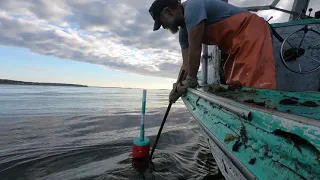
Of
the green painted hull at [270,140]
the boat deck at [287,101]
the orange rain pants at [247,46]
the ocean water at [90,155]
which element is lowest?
the ocean water at [90,155]

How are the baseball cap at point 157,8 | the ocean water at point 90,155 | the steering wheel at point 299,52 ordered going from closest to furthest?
the baseball cap at point 157,8, the ocean water at point 90,155, the steering wheel at point 299,52

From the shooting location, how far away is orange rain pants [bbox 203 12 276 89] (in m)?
2.46

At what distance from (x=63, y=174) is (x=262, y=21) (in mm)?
3531

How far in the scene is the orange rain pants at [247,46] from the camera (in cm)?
246

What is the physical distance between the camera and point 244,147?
1147 millimetres

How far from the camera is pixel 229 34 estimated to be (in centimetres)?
270

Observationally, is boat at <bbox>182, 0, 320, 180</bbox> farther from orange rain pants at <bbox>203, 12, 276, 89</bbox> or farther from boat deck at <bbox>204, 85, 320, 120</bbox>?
orange rain pants at <bbox>203, 12, 276, 89</bbox>

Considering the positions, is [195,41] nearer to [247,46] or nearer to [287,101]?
[247,46]


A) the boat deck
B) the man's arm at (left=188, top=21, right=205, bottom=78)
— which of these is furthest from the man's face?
the boat deck

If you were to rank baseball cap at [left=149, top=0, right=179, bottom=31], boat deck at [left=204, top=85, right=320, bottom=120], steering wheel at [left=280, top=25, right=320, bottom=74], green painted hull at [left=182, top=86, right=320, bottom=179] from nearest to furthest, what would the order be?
1. green painted hull at [left=182, top=86, right=320, bottom=179]
2. boat deck at [left=204, top=85, right=320, bottom=120]
3. baseball cap at [left=149, top=0, right=179, bottom=31]
4. steering wheel at [left=280, top=25, right=320, bottom=74]

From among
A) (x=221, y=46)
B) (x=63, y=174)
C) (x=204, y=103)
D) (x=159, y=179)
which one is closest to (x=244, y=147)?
(x=204, y=103)

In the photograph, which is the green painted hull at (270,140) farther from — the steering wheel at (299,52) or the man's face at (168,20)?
the steering wheel at (299,52)

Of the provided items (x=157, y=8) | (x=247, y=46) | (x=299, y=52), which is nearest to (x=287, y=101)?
(x=247, y=46)

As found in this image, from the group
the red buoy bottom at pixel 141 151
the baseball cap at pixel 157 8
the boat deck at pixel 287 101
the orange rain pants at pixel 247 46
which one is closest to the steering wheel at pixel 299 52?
the orange rain pants at pixel 247 46
